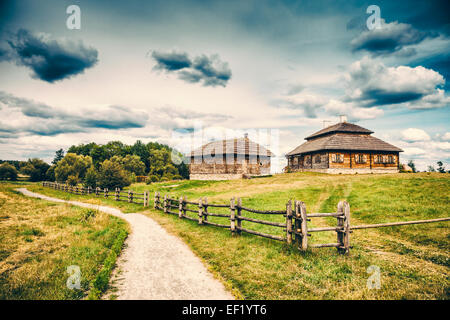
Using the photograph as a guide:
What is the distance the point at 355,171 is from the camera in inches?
1352

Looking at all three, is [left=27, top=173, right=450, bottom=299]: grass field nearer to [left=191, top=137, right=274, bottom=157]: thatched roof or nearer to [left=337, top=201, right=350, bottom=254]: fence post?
[left=337, top=201, right=350, bottom=254]: fence post

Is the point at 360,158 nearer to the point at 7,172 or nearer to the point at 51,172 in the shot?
the point at 51,172

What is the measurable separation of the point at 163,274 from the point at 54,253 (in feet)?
13.4

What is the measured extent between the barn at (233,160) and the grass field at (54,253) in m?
29.0

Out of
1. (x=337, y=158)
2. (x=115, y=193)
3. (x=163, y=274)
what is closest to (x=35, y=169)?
(x=115, y=193)

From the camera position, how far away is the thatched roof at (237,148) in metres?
40.7

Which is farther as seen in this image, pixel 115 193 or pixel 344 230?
pixel 115 193

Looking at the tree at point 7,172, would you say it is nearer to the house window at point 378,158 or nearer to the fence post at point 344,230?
the fence post at point 344,230

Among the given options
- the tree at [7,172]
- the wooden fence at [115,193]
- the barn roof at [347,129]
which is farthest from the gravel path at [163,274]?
the tree at [7,172]

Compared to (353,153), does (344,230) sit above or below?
below

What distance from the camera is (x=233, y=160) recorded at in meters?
40.4

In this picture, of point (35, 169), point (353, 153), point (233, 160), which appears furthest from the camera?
point (35, 169)
